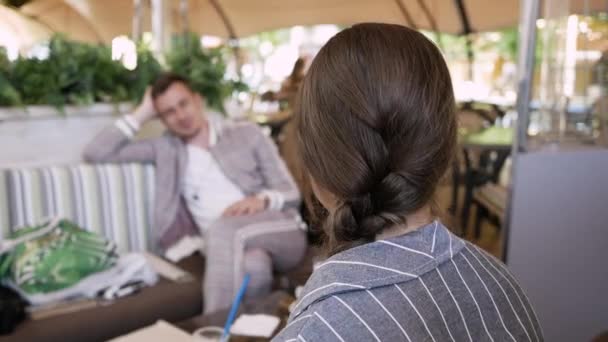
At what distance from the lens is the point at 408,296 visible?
2.47 feet

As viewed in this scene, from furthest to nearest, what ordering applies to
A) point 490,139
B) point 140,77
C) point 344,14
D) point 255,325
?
point 344,14 < point 490,139 < point 140,77 < point 255,325

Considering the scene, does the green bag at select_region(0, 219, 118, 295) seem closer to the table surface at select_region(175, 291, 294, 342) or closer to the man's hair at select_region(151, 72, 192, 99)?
the table surface at select_region(175, 291, 294, 342)

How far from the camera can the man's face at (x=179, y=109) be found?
2922 mm

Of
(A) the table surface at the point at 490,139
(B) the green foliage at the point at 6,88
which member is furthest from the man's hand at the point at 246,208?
(A) the table surface at the point at 490,139

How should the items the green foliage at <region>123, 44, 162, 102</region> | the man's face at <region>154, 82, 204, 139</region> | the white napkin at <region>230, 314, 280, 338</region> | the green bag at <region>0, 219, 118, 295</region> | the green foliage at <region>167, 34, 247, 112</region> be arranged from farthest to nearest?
the green foliage at <region>167, 34, 247, 112</region>
the green foliage at <region>123, 44, 162, 102</region>
the man's face at <region>154, 82, 204, 139</region>
the green bag at <region>0, 219, 118, 295</region>
the white napkin at <region>230, 314, 280, 338</region>

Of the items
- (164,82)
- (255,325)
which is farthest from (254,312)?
(164,82)

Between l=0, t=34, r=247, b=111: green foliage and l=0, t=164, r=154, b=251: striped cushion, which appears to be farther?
l=0, t=34, r=247, b=111: green foliage

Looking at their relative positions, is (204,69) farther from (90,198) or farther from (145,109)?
(90,198)

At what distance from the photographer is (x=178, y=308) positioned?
250 centimetres

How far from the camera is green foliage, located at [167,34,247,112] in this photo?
3316mm

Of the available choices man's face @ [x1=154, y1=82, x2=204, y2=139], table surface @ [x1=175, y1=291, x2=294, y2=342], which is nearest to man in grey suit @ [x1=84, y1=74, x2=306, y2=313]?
man's face @ [x1=154, y1=82, x2=204, y2=139]

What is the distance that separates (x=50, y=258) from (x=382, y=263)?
1.84 metres

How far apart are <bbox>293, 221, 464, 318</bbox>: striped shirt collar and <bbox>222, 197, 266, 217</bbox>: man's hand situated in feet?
6.56

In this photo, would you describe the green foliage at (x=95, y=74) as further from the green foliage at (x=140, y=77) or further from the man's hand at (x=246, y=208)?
the man's hand at (x=246, y=208)
